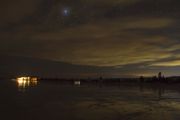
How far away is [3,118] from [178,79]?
6153cm

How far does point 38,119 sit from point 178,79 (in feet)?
200

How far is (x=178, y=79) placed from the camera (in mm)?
71688

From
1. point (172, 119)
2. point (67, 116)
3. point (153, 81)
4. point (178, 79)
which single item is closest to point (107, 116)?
point (67, 116)

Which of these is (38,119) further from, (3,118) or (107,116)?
(107,116)

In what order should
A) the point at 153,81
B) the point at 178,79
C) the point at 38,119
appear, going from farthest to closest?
the point at 153,81 → the point at 178,79 → the point at 38,119

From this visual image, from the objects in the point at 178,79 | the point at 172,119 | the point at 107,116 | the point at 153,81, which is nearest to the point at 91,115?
the point at 107,116

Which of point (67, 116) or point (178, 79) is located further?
point (178, 79)

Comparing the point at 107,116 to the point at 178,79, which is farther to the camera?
the point at 178,79

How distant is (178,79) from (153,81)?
338 inches

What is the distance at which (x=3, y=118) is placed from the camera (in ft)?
51.5

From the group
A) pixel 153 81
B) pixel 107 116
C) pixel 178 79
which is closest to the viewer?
pixel 107 116

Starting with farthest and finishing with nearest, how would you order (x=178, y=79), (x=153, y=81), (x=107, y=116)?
(x=153, y=81) → (x=178, y=79) → (x=107, y=116)

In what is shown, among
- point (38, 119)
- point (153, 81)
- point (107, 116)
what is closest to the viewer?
point (38, 119)

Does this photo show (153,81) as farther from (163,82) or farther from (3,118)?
(3,118)
